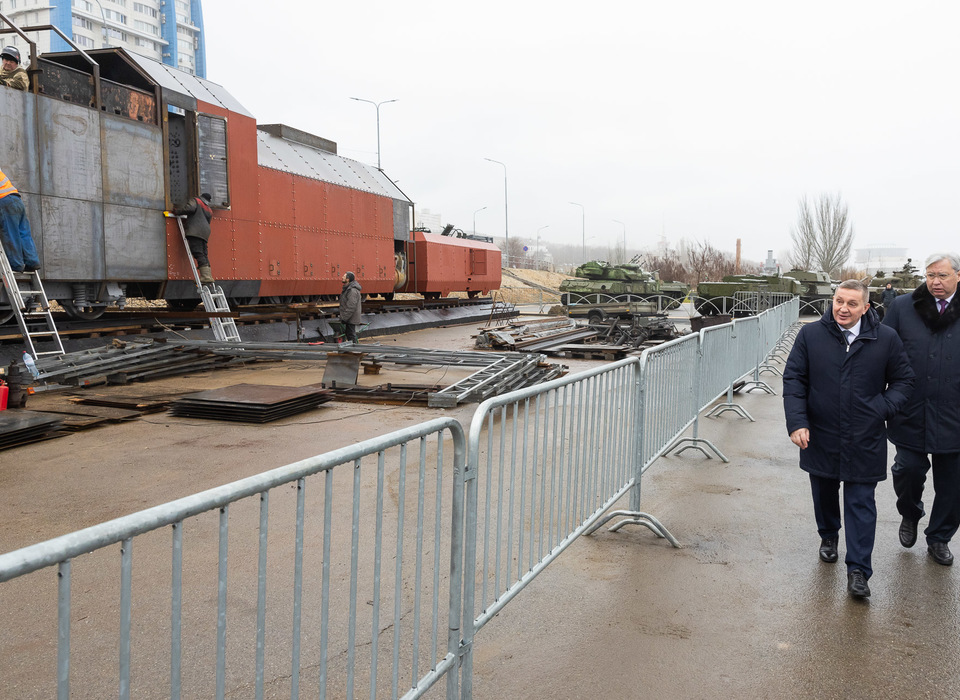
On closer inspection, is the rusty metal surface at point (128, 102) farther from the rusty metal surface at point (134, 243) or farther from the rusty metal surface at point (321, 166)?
the rusty metal surface at point (321, 166)

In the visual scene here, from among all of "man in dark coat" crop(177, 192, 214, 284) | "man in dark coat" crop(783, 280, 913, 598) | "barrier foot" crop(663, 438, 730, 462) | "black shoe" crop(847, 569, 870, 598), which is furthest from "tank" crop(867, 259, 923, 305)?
"black shoe" crop(847, 569, 870, 598)

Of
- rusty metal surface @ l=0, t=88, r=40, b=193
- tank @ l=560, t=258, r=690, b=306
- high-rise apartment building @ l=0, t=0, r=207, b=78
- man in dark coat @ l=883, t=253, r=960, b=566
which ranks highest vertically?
high-rise apartment building @ l=0, t=0, r=207, b=78

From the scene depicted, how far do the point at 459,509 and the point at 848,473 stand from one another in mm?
2685

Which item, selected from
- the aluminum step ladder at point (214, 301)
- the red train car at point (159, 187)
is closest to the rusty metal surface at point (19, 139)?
the red train car at point (159, 187)

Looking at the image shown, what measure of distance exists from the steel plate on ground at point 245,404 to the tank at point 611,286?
24293 mm

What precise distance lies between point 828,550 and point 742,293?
27298 millimetres

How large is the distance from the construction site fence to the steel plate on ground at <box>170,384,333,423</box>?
111 inches

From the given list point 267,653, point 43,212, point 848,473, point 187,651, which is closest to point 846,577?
point 848,473

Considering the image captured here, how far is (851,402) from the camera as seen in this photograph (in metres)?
4.25

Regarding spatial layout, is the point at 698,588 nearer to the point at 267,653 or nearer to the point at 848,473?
the point at 848,473

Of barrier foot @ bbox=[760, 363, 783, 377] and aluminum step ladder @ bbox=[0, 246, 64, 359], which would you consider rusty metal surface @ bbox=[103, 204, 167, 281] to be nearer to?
aluminum step ladder @ bbox=[0, 246, 64, 359]

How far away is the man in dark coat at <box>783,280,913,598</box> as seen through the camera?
421 centimetres

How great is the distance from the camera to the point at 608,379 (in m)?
4.75

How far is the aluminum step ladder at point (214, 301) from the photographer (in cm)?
1279
